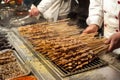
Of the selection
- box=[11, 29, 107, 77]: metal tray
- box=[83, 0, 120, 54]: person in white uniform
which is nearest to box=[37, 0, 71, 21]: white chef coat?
box=[83, 0, 120, 54]: person in white uniform

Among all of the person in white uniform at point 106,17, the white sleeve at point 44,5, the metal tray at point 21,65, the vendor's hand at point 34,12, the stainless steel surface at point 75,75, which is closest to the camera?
the stainless steel surface at point 75,75

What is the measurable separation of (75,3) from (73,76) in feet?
8.53

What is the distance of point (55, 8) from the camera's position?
470 centimetres

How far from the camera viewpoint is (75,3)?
177 inches

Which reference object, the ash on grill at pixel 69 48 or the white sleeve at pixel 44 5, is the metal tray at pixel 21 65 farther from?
the white sleeve at pixel 44 5

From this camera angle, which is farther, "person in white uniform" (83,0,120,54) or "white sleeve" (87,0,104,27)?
"white sleeve" (87,0,104,27)

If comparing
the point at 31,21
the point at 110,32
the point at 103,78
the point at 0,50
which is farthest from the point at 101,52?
the point at 31,21

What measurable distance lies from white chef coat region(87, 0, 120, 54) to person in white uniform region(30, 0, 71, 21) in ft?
4.49

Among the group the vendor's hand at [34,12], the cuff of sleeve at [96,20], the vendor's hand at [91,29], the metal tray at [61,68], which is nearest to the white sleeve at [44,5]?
the vendor's hand at [34,12]

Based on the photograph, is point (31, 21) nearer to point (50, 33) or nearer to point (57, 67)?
point (50, 33)

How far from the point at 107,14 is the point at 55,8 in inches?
73.9

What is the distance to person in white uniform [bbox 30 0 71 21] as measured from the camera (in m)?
4.57

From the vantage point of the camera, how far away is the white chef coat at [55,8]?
4613 mm

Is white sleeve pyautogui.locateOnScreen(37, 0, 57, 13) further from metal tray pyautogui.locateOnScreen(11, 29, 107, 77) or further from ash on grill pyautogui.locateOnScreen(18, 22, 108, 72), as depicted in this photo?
metal tray pyautogui.locateOnScreen(11, 29, 107, 77)
